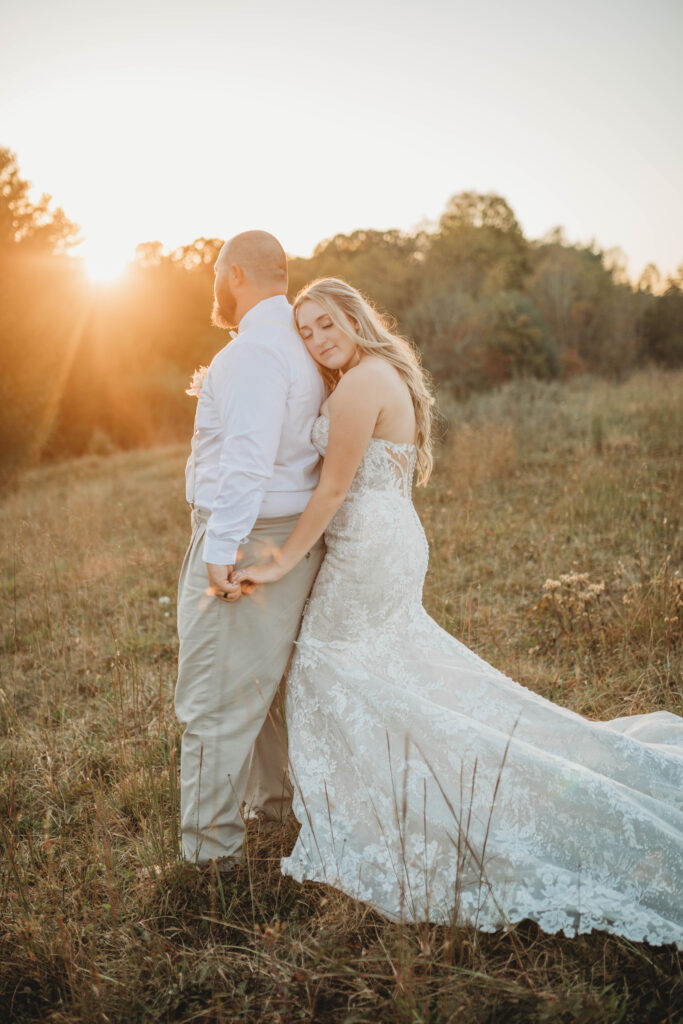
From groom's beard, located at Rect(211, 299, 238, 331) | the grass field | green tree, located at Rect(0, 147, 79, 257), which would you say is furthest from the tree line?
groom's beard, located at Rect(211, 299, 238, 331)

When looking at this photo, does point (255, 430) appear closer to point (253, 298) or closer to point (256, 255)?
point (253, 298)

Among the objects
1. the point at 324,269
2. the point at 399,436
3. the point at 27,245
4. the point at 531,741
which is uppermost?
the point at 324,269

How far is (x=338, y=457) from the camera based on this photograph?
2.40 meters

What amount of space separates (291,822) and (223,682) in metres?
0.85

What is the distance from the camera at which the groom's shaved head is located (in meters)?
2.46

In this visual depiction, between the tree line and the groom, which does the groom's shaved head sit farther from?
the tree line

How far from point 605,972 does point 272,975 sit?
Result: 102cm

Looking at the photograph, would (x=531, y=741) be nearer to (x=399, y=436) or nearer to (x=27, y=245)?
(x=399, y=436)

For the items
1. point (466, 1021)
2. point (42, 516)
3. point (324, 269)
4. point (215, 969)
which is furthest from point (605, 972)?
point (324, 269)

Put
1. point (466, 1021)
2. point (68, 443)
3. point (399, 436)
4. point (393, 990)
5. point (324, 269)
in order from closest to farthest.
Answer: point (466, 1021) → point (393, 990) → point (399, 436) → point (68, 443) → point (324, 269)

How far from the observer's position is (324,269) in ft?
85.7

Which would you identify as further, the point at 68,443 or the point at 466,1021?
the point at 68,443

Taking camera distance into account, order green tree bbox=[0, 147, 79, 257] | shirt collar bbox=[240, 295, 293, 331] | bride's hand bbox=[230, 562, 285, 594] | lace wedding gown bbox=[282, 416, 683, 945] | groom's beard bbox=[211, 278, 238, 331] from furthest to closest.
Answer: green tree bbox=[0, 147, 79, 257] → groom's beard bbox=[211, 278, 238, 331] → shirt collar bbox=[240, 295, 293, 331] → bride's hand bbox=[230, 562, 285, 594] → lace wedding gown bbox=[282, 416, 683, 945]

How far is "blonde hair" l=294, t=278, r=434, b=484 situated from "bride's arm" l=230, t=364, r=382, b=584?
0.58 ft
